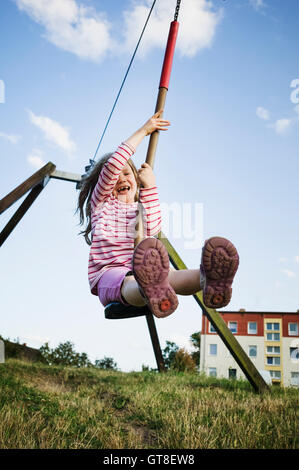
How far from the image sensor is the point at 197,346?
4038cm

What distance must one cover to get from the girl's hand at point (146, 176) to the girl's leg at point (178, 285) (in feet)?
1.93

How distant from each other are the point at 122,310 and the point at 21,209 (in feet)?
10.0

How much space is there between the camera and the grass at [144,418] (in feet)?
7.24

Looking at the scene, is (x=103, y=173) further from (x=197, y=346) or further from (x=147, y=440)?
(x=197, y=346)

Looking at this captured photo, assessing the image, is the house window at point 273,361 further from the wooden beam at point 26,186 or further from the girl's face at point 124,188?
the girl's face at point 124,188

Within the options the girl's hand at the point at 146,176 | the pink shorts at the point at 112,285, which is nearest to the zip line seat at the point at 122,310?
the pink shorts at the point at 112,285

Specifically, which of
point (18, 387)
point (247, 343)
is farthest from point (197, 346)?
point (18, 387)

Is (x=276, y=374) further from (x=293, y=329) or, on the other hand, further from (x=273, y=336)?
(x=293, y=329)

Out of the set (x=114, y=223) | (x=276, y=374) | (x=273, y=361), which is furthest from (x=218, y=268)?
(x=273, y=361)

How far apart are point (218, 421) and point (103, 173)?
1883 millimetres

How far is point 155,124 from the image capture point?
2277mm

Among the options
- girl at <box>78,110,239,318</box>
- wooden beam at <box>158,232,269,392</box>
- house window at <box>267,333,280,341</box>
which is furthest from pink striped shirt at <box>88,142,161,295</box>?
house window at <box>267,333,280,341</box>

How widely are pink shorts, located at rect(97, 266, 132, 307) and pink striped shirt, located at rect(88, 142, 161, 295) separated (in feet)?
0.34
